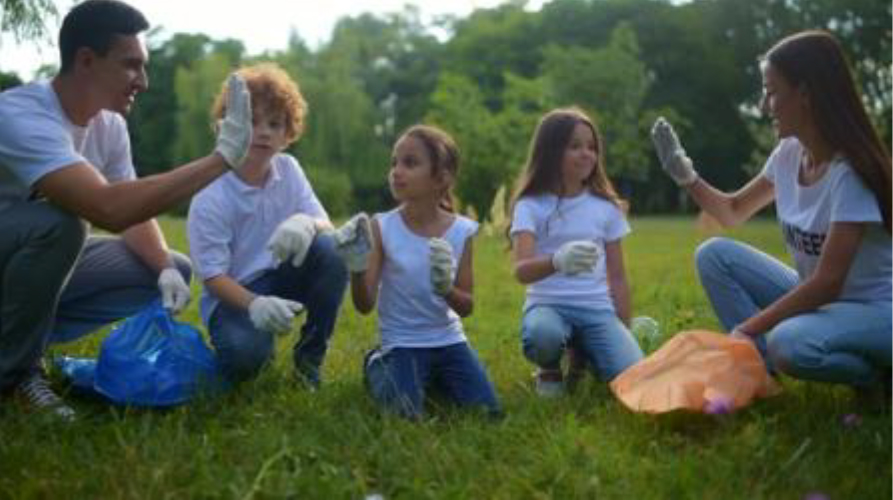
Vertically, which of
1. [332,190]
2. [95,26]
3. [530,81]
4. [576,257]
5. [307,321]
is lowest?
[332,190]

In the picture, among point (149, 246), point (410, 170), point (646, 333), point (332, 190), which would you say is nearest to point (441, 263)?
point (410, 170)

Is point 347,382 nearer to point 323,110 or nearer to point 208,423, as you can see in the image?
point 208,423

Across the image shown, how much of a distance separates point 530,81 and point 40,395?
3927 cm

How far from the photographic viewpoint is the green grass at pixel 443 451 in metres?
2.41

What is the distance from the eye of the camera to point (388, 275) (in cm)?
352

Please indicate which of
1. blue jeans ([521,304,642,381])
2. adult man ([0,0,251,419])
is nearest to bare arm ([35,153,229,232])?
adult man ([0,0,251,419])

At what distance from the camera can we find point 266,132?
3.62 meters

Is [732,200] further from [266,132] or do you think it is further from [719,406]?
[266,132]

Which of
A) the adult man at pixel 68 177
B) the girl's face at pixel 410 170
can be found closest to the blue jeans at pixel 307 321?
the adult man at pixel 68 177

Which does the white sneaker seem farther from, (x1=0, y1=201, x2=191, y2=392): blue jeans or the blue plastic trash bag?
(x1=0, y1=201, x2=191, y2=392): blue jeans

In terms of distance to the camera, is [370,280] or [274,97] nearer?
[370,280]

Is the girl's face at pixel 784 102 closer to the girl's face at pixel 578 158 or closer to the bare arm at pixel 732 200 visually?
the bare arm at pixel 732 200

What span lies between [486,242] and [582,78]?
26855 millimetres

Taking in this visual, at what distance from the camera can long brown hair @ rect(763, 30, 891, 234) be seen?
9.80 ft
